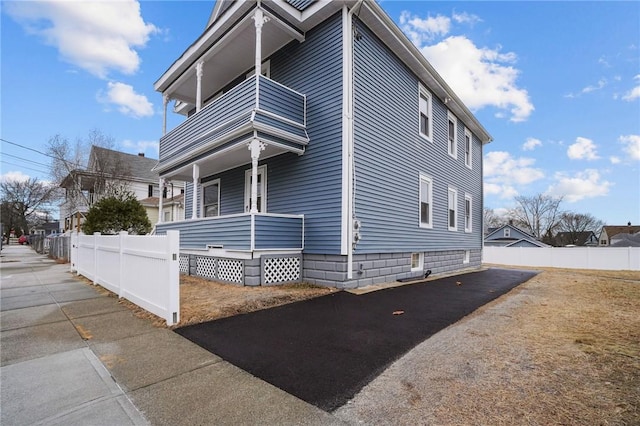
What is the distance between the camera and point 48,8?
11289 millimetres

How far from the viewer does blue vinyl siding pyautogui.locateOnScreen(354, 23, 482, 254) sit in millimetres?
7945

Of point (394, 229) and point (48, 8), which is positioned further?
point (48, 8)

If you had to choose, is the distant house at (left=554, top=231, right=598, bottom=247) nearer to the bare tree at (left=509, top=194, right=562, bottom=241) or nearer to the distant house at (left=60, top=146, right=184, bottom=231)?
the bare tree at (left=509, top=194, right=562, bottom=241)

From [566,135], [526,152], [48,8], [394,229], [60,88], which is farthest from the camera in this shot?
[526,152]

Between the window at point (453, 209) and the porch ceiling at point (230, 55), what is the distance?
8.81 meters

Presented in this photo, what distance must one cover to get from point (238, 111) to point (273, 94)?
101 cm

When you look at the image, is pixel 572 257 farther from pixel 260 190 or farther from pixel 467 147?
pixel 260 190

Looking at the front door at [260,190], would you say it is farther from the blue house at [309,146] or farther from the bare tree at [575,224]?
the bare tree at [575,224]

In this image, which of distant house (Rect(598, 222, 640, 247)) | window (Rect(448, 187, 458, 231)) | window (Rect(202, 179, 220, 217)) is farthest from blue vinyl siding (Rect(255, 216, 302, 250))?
distant house (Rect(598, 222, 640, 247))

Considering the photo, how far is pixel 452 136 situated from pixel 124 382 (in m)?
14.2

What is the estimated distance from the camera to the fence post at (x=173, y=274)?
4.21 m

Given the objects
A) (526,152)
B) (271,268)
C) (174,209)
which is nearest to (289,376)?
(271,268)

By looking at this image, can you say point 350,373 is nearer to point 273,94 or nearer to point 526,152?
point 273,94

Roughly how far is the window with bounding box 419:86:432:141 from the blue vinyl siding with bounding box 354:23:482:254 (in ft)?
1.39
